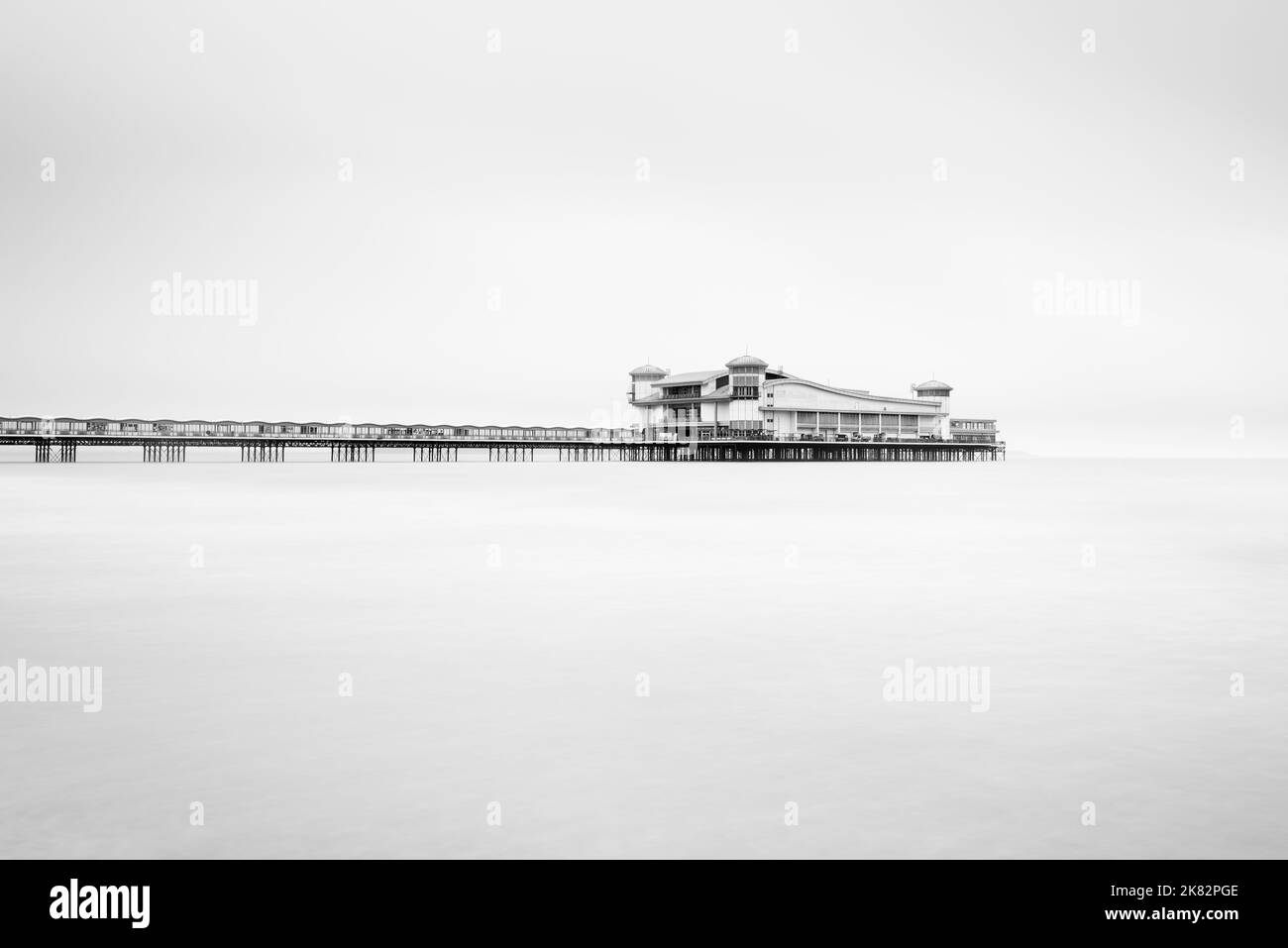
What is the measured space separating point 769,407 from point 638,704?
87.6 meters

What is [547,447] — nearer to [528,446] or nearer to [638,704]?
[528,446]

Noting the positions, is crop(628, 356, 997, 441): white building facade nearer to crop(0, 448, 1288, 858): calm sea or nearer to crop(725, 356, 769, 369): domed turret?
crop(725, 356, 769, 369): domed turret

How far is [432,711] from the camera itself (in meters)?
7.54

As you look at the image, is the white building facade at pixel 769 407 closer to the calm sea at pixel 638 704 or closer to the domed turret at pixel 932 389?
the domed turret at pixel 932 389

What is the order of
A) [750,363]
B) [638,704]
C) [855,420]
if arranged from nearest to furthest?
[638,704] < [750,363] < [855,420]

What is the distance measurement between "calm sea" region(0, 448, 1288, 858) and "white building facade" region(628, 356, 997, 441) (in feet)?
248

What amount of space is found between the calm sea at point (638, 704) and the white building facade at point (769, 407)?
248 feet

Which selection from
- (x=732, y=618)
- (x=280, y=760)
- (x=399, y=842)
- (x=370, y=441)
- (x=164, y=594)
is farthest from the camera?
(x=370, y=441)

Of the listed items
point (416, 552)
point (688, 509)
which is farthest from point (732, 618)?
point (688, 509)

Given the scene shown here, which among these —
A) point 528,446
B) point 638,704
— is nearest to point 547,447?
point 528,446

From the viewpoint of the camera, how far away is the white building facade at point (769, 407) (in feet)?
309

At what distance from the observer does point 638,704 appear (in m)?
7.80
